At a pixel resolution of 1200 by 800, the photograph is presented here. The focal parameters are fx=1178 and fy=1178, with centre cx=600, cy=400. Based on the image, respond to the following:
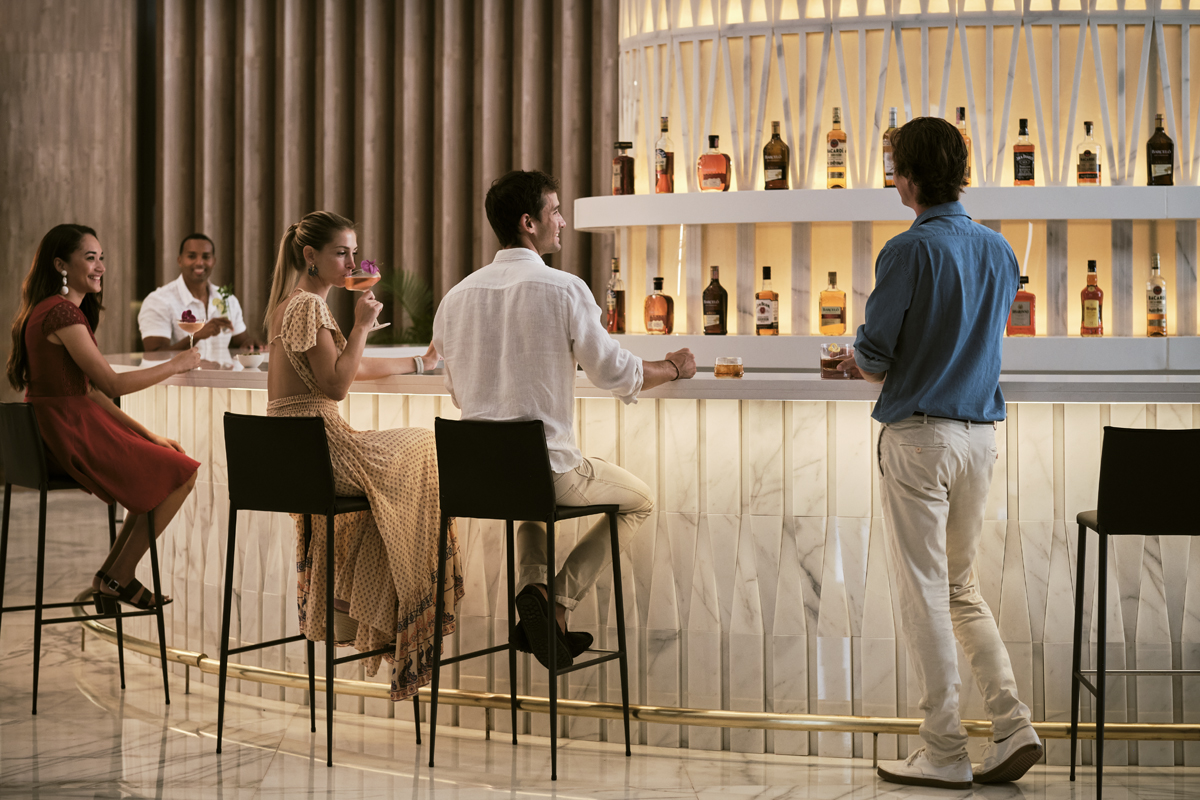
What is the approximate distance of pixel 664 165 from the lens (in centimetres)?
417

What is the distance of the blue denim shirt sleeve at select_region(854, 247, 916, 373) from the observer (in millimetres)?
2842

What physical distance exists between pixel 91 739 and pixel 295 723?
1.92ft

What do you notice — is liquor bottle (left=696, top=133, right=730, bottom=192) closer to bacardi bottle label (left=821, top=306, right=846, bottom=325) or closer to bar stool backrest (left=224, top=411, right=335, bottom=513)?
bacardi bottle label (left=821, top=306, right=846, bottom=325)

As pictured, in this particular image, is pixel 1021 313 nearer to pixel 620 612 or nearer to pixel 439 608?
pixel 620 612

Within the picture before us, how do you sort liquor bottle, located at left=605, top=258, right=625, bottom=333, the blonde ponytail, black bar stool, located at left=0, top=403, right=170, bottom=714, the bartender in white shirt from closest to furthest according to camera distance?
the blonde ponytail
black bar stool, located at left=0, top=403, right=170, bottom=714
liquor bottle, located at left=605, top=258, right=625, bottom=333
the bartender in white shirt

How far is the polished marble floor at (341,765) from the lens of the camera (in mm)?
3039

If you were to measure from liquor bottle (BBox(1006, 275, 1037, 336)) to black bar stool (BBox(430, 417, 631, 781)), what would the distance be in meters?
1.65

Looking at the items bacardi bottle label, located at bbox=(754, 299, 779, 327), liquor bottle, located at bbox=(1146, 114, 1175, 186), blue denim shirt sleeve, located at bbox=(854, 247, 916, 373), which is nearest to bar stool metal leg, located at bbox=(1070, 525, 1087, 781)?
blue denim shirt sleeve, located at bbox=(854, 247, 916, 373)

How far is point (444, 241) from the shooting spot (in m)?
8.55

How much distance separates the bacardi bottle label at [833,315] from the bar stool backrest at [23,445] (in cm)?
257

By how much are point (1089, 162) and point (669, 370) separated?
1.73m

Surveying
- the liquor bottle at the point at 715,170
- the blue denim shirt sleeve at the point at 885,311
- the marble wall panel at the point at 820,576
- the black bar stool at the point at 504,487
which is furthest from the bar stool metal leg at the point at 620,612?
the liquor bottle at the point at 715,170

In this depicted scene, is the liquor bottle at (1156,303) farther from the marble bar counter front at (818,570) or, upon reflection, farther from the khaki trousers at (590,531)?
the khaki trousers at (590,531)

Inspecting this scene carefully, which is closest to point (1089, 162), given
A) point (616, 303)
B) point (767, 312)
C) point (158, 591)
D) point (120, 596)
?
point (767, 312)
